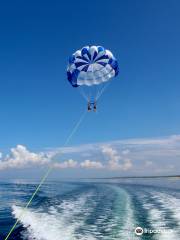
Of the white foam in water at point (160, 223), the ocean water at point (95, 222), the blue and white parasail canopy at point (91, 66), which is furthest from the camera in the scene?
the blue and white parasail canopy at point (91, 66)

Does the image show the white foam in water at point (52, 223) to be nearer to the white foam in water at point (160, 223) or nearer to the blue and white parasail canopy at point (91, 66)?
the white foam in water at point (160, 223)

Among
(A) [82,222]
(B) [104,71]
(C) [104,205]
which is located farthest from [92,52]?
(C) [104,205]

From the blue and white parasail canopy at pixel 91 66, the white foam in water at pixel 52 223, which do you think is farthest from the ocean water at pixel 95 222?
the blue and white parasail canopy at pixel 91 66

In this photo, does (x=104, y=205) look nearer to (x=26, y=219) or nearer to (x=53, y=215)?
(x=53, y=215)

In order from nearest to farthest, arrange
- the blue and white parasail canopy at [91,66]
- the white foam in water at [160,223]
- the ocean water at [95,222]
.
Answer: the white foam in water at [160,223]
the ocean water at [95,222]
the blue and white parasail canopy at [91,66]

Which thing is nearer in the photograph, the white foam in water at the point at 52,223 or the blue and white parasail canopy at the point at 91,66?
the white foam in water at the point at 52,223

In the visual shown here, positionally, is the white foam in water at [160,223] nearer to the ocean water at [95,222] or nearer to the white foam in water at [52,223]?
the ocean water at [95,222]

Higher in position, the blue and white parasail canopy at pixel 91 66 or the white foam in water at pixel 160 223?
the blue and white parasail canopy at pixel 91 66

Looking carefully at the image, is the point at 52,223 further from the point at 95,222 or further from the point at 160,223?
the point at 160,223

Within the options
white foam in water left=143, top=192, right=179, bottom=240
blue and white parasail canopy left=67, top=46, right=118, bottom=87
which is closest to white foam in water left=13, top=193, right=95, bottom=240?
white foam in water left=143, top=192, right=179, bottom=240
